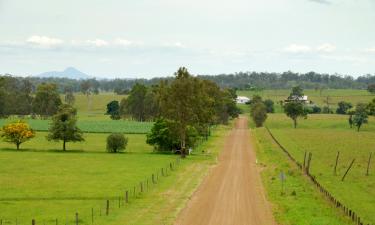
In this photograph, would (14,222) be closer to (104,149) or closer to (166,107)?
(166,107)

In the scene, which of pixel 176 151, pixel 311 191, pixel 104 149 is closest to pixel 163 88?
pixel 176 151

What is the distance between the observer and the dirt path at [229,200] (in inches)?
1571

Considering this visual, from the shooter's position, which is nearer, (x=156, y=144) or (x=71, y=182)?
(x=71, y=182)

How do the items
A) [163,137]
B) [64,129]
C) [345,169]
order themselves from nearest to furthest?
[345,169]
[163,137]
[64,129]

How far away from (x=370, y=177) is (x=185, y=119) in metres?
36.7

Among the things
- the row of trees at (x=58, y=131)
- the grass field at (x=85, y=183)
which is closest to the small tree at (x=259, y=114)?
the grass field at (x=85, y=183)

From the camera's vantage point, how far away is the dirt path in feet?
131

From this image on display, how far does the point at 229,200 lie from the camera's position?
1893 inches

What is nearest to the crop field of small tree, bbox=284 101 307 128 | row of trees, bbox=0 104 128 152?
row of trees, bbox=0 104 128 152

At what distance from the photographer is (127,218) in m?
39.9

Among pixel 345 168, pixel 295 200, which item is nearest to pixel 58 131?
pixel 345 168

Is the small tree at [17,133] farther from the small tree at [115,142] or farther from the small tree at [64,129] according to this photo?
the small tree at [115,142]

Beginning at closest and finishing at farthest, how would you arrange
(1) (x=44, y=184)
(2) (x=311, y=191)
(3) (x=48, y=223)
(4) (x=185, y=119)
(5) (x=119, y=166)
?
(3) (x=48, y=223)
(2) (x=311, y=191)
(1) (x=44, y=184)
(5) (x=119, y=166)
(4) (x=185, y=119)

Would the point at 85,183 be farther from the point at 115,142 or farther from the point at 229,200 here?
the point at 115,142
